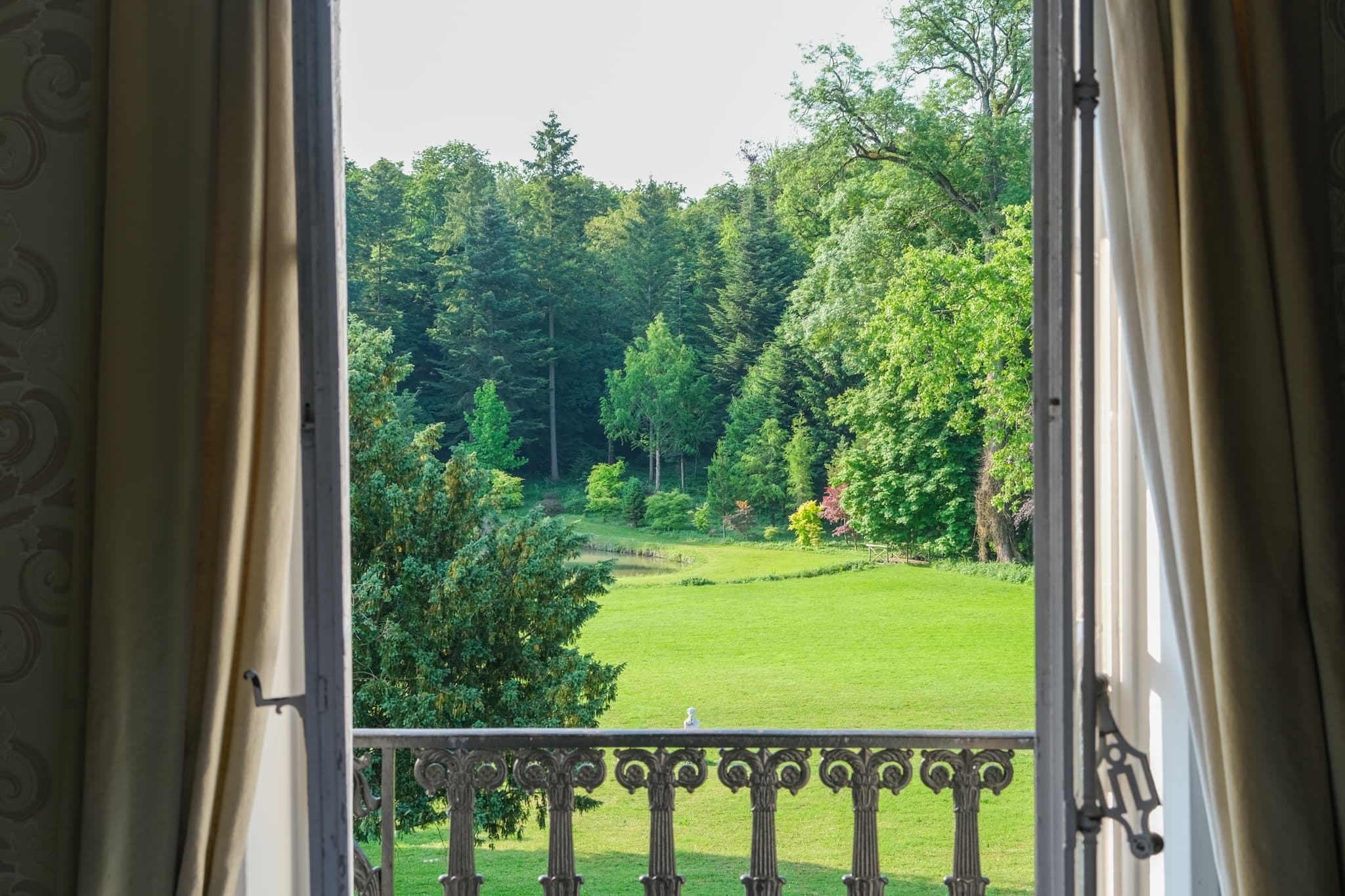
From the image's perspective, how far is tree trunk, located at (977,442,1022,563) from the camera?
7.88 m

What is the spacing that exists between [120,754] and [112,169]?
2.33 ft

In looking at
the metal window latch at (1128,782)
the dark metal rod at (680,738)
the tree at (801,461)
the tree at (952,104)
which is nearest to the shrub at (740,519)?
the tree at (801,461)

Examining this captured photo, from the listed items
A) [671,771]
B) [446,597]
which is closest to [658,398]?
[446,597]

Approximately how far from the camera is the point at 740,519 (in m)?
8.24

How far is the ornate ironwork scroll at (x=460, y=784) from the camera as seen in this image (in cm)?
200

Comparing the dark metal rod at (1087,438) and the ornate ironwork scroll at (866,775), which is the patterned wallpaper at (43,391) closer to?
the dark metal rod at (1087,438)

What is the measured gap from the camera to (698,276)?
726 centimetres

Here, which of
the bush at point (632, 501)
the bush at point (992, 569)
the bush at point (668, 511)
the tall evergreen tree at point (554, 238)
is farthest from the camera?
the bush at point (992, 569)

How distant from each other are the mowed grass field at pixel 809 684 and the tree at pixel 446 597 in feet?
5.67

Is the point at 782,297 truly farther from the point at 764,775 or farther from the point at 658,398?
the point at 764,775

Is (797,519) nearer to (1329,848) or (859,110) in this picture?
(859,110)

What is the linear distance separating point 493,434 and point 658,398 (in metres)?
1.28

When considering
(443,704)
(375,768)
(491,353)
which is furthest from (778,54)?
(375,768)

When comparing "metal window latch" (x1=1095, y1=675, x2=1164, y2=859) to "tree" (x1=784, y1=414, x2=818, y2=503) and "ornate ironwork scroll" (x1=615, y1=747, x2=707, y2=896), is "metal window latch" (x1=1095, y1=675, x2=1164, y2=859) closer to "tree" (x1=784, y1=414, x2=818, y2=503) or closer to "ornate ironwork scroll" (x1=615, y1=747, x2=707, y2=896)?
"ornate ironwork scroll" (x1=615, y1=747, x2=707, y2=896)
